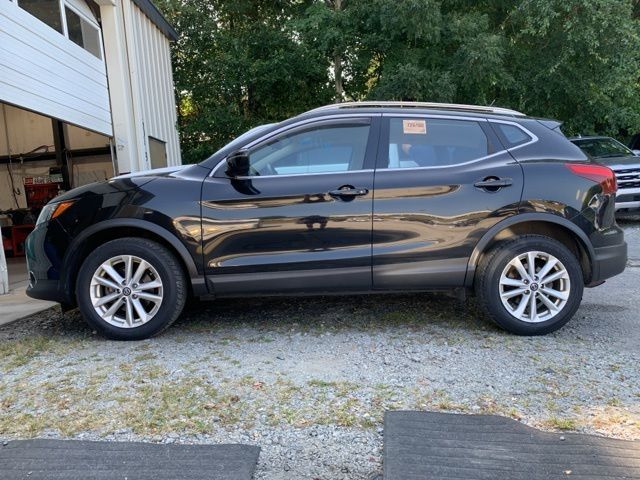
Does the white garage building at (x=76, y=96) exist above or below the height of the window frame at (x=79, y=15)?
below

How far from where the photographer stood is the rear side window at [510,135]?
410 cm

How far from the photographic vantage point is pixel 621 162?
33.4 feet

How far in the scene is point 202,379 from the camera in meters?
3.33

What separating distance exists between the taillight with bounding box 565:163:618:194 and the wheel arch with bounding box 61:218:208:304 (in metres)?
3.02

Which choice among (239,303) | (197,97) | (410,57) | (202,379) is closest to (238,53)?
(197,97)

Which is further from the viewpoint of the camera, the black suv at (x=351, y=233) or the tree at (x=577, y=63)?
the tree at (x=577, y=63)

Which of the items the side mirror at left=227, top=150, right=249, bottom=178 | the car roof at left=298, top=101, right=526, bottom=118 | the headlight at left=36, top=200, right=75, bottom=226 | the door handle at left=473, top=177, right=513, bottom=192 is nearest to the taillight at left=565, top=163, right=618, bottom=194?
the door handle at left=473, top=177, right=513, bottom=192

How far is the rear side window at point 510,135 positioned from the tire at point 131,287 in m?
2.76

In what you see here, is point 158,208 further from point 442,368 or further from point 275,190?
point 442,368

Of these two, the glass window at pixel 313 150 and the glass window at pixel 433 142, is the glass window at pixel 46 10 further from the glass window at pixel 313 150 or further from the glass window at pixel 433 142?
the glass window at pixel 433 142

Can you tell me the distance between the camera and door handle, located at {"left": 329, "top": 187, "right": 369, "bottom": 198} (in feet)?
12.9

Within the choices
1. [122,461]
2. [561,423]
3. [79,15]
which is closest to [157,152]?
[79,15]

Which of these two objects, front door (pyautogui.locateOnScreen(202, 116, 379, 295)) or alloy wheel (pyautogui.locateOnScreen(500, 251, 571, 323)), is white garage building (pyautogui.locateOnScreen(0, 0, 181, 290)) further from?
alloy wheel (pyautogui.locateOnScreen(500, 251, 571, 323))

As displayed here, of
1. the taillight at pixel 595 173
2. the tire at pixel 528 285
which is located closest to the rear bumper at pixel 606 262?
the tire at pixel 528 285
